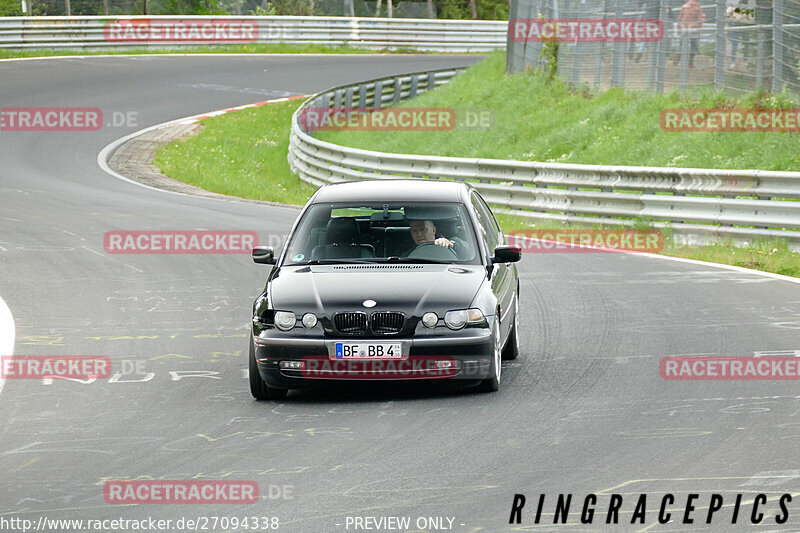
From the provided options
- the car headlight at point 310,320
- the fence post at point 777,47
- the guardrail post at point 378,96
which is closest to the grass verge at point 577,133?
the fence post at point 777,47

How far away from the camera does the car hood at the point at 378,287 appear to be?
8.70 metres

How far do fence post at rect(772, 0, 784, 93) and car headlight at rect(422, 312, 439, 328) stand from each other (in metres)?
14.7

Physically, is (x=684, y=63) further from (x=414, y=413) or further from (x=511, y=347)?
(x=414, y=413)

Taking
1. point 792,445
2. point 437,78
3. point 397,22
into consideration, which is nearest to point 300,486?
point 792,445

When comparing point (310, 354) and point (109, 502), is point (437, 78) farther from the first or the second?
point (109, 502)

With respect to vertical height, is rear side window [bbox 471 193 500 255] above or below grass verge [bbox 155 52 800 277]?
above

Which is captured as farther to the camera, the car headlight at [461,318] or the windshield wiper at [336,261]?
the windshield wiper at [336,261]

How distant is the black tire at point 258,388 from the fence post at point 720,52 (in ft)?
54.5

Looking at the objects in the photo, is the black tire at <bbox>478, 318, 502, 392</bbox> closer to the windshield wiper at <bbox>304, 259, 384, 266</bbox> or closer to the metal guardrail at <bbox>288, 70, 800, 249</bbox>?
the windshield wiper at <bbox>304, 259, 384, 266</bbox>

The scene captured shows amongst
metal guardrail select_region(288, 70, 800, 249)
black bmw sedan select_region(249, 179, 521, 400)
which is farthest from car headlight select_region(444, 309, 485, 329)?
metal guardrail select_region(288, 70, 800, 249)

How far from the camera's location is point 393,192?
10211 millimetres

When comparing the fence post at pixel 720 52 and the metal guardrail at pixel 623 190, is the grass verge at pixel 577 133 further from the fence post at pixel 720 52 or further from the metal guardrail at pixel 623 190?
the metal guardrail at pixel 623 190

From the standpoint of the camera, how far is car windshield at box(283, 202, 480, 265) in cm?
967

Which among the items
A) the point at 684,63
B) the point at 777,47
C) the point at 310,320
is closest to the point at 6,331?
the point at 310,320
